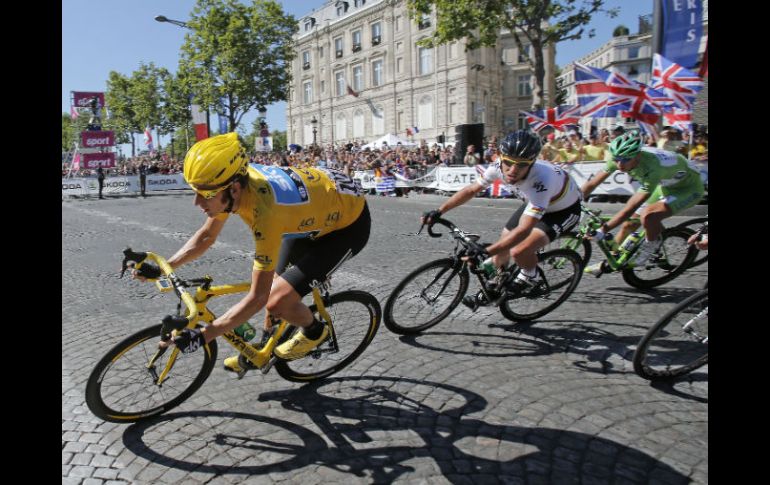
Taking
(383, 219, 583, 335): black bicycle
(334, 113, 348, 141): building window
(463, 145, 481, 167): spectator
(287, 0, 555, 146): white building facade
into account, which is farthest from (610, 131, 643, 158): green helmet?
(334, 113, 348, 141): building window

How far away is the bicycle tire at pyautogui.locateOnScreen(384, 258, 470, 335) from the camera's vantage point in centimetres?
450

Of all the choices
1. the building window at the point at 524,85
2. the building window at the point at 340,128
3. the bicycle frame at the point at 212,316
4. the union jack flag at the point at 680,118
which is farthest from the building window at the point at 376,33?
the bicycle frame at the point at 212,316

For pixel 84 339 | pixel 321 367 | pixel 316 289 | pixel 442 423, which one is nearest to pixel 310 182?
pixel 316 289

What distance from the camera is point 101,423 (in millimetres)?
3137

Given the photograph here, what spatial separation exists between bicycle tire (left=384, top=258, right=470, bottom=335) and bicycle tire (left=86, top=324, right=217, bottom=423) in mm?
1664

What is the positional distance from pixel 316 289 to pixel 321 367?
0.62 metres

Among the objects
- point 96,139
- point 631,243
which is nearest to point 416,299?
point 631,243

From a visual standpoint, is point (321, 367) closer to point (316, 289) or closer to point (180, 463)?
point (316, 289)

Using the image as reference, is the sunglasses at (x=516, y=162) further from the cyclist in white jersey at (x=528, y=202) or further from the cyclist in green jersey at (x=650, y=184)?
the cyclist in green jersey at (x=650, y=184)

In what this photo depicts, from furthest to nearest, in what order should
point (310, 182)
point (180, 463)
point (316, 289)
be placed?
point (316, 289) → point (310, 182) → point (180, 463)

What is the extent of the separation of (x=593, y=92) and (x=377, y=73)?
52.1 metres

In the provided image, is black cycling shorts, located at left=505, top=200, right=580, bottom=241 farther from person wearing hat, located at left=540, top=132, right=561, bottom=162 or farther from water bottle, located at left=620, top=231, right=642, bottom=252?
person wearing hat, located at left=540, top=132, right=561, bottom=162

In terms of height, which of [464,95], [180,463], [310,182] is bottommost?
[180,463]

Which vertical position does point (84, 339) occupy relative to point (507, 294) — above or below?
below
